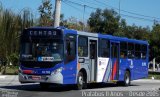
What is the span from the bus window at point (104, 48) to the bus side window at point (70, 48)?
3.06 m

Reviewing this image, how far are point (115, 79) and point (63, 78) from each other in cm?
651

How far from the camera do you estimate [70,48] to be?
2155cm

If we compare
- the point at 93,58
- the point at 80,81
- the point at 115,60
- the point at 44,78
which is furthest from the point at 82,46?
the point at 115,60

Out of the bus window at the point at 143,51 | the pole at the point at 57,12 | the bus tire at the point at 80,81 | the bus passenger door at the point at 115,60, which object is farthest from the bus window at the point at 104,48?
the pole at the point at 57,12

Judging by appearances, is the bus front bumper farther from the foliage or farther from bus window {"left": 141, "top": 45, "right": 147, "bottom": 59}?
the foliage


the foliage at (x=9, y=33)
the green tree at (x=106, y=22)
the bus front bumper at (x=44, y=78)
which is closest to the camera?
the bus front bumper at (x=44, y=78)

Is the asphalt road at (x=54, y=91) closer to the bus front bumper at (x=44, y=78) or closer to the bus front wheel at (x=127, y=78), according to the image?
the bus front bumper at (x=44, y=78)

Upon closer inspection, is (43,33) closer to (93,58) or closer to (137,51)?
(93,58)

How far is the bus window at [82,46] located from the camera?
22.4 m

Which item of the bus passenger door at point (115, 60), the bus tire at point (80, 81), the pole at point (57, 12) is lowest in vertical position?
the bus tire at point (80, 81)

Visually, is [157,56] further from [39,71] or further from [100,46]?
[39,71]

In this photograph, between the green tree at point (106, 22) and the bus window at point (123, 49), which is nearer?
the bus window at point (123, 49)

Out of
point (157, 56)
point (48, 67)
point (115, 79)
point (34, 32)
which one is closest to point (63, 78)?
point (48, 67)

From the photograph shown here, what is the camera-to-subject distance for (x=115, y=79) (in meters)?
26.7
